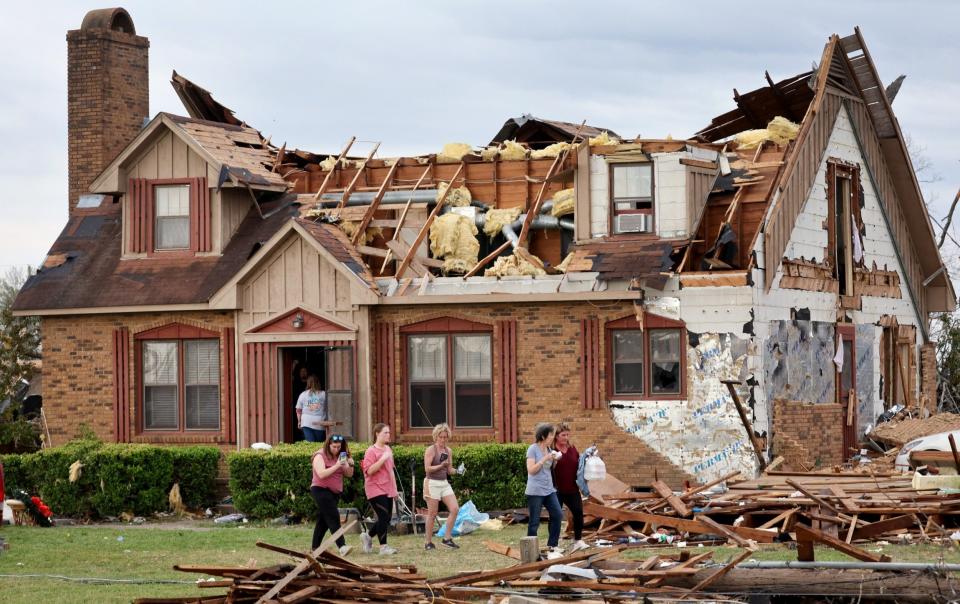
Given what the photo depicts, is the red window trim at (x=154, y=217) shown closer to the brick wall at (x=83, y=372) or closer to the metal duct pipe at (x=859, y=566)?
the brick wall at (x=83, y=372)

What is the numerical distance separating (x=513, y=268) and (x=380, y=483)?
739 centimetres

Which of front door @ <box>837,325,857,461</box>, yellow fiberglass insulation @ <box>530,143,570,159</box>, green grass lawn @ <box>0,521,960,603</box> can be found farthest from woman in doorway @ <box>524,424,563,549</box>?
front door @ <box>837,325,857,461</box>

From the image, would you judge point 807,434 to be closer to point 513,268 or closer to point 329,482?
point 513,268

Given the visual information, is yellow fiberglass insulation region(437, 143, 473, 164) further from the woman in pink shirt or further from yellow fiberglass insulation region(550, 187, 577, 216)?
the woman in pink shirt

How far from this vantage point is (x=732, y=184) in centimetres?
2575

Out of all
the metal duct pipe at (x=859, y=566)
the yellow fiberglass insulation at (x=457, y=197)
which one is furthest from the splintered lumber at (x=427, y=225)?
the metal duct pipe at (x=859, y=566)

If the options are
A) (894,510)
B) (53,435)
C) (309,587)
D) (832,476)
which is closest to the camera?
(309,587)

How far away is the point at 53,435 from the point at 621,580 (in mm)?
16872

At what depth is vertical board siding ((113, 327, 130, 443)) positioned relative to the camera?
89.7 feet

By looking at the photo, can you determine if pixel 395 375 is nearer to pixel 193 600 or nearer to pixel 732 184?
pixel 732 184

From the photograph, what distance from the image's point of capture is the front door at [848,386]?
27516 mm

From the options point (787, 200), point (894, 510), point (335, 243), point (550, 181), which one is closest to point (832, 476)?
point (894, 510)

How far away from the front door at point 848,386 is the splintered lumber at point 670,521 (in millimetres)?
9363

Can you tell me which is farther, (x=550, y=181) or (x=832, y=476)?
(x=550, y=181)
